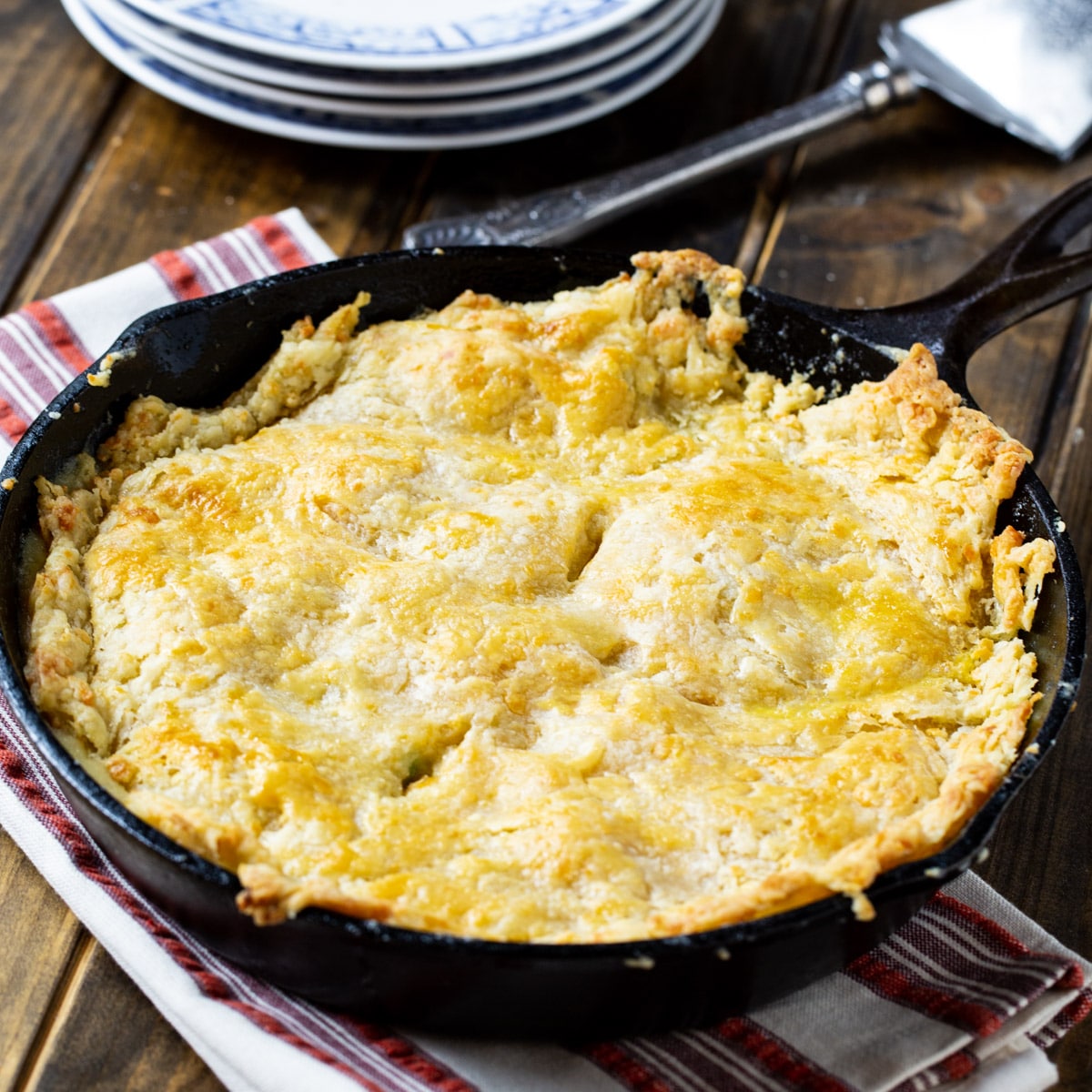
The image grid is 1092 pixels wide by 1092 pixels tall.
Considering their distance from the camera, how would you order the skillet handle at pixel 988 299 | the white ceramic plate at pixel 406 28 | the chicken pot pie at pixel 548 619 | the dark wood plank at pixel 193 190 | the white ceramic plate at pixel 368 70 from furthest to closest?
the dark wood plank at pixel 193 190 → the white ceramic plate at pixel 368 70 → the white ceramic plate at pixel 406 28 → the skillet handle at pixel 988 299 → the chicken pot pie at pixel 548 619

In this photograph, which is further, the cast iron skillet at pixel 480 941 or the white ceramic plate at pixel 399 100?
the white ceramic plate at pixel 399 100

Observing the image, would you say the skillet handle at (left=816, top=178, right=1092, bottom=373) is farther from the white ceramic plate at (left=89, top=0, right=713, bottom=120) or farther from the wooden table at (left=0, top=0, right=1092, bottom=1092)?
the white ceramic plate at (left=89, top=0, right=713, bottom=120)

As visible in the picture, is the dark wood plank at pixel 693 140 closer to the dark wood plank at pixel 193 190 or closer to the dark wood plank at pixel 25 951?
the dark wood plank at pixel 193 190

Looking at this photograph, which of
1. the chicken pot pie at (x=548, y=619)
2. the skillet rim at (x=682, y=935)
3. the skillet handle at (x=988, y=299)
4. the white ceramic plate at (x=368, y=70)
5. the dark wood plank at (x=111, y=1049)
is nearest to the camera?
the skillet rim at (x=682, y=935)

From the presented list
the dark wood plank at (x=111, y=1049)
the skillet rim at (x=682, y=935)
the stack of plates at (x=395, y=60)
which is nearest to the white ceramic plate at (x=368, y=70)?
the stack of plates at (x=395, y=60)

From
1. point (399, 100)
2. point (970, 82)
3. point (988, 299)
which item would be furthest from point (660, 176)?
point (988, 299)

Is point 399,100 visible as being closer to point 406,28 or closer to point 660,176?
point 406,28
